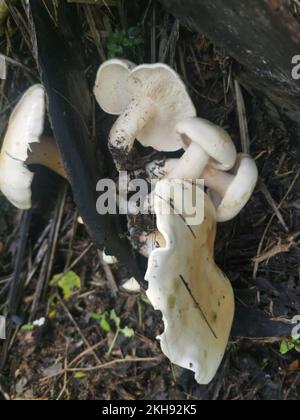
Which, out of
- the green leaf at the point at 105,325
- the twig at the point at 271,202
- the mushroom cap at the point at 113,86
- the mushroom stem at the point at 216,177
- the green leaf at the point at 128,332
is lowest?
the green leaf at the point at 105,325

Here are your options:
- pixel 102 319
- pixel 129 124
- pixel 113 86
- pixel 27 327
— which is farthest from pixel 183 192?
pixel 27 327

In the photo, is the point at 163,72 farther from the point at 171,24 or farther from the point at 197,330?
the point at 197,330

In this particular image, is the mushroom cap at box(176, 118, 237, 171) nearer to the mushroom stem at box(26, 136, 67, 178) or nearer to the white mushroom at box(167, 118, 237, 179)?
the white mushroom at box(167, 118, 237, 179)

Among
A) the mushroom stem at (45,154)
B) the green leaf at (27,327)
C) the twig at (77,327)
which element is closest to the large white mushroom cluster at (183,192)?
the mushroom stem at (45,154)

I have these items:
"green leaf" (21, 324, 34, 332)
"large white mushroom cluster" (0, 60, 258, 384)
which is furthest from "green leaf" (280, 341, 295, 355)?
"green leaf" (21, 324, 34, 332)

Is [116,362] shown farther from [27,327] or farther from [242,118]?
[242,118]

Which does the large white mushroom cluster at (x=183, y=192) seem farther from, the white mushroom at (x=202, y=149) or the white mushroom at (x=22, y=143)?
the white mushroom at (x=22, y=143)

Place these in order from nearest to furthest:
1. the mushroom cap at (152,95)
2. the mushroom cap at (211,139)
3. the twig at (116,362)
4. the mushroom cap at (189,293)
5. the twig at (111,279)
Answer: the mushroom cap at (189,293)
the mushroom cap at (211,139)
the mushroom cap at (152,95)
the twig at (116,362)
the twig at (111,279)
